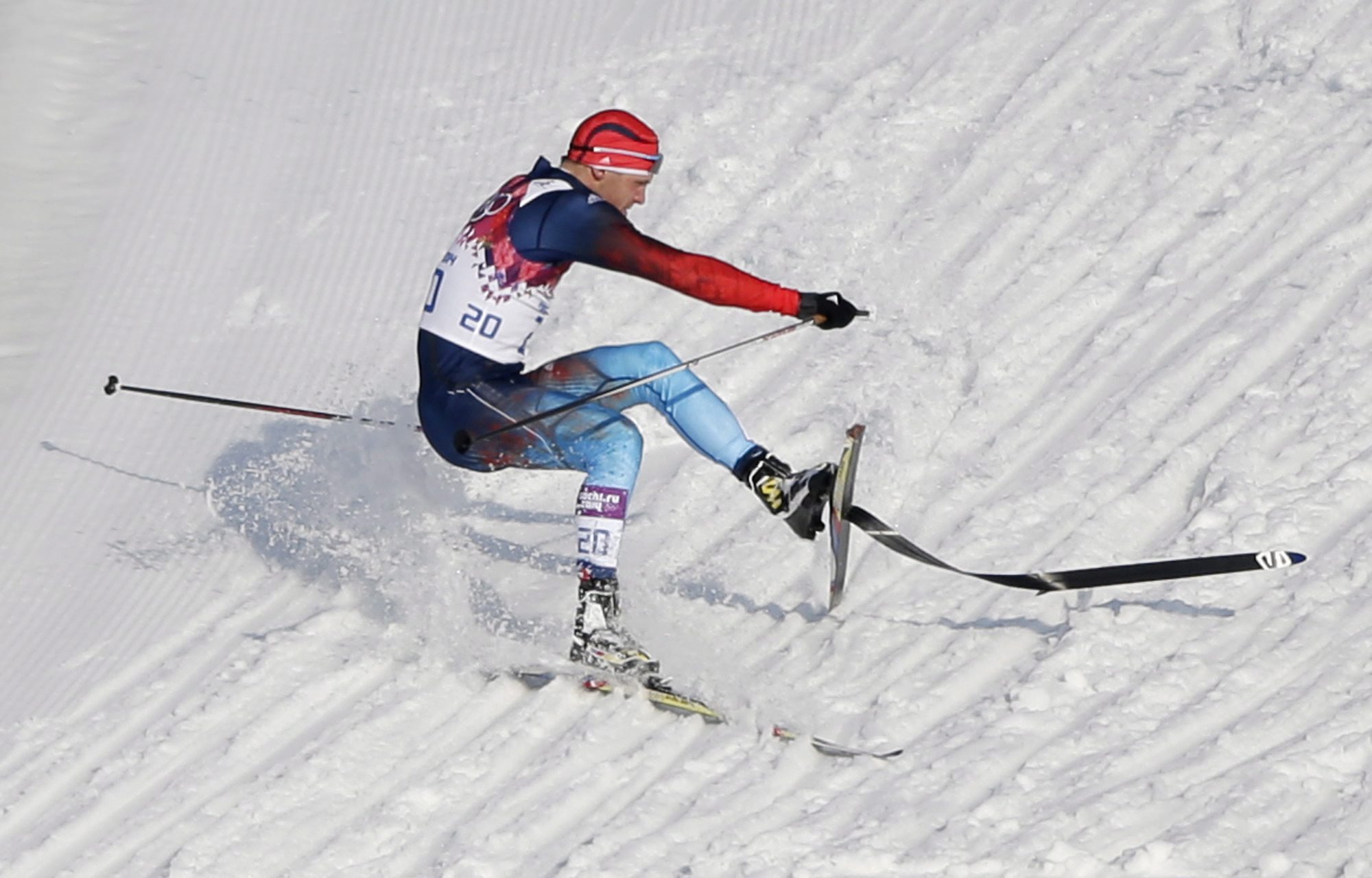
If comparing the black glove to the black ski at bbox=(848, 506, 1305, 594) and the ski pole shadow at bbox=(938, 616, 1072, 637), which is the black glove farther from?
the ski pole shadow at bbox=(938, 616, 1072, 637)

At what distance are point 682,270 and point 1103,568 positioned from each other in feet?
4.61

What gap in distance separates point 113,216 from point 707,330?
3.50m

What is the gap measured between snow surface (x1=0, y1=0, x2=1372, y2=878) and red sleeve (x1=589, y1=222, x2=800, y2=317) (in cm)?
110

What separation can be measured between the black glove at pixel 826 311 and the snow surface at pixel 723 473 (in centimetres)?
96

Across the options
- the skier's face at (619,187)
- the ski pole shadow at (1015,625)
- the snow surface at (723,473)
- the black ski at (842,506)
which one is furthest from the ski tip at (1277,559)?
the skier's face at (619,187)

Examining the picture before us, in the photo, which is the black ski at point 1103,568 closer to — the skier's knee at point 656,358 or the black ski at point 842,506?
the black ski at point 842,506

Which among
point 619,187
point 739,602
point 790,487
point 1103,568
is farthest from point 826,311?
point 739,602

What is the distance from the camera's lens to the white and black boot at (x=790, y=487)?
516 cm

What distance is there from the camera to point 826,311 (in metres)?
4.95

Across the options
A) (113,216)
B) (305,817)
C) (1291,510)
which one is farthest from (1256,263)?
(113,216)

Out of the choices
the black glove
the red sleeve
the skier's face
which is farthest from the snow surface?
the skier's face

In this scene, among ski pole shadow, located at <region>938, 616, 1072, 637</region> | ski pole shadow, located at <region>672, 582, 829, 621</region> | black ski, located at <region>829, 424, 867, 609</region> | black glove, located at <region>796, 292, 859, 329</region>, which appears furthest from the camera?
ski pole shadow, located at <region>672, 582, 829, 621</region>

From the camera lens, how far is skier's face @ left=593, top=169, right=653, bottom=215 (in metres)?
5.16

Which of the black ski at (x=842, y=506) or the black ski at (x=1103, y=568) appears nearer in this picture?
the black ski at (x=1103, y=568)
